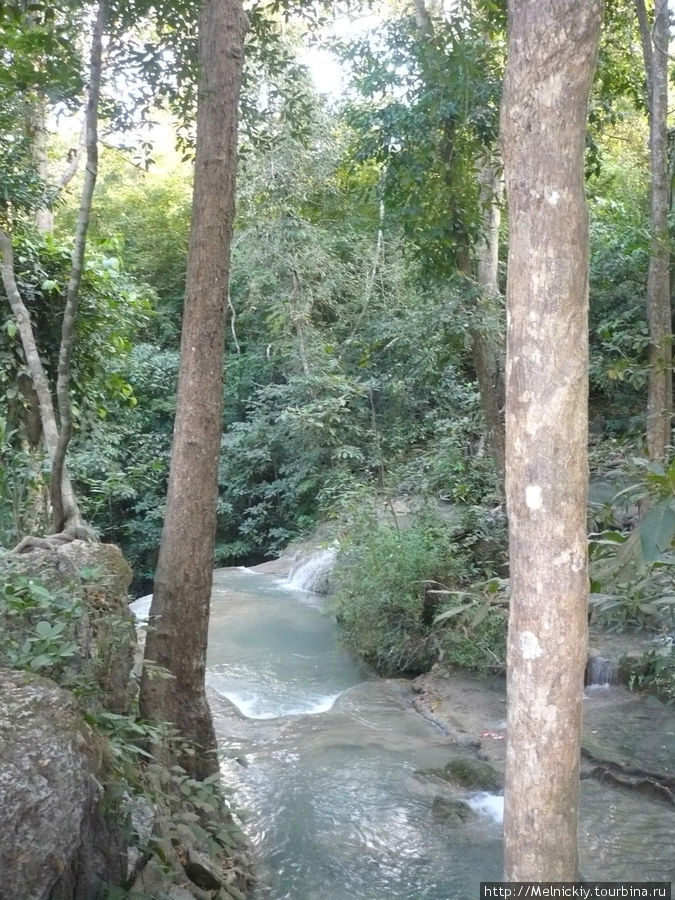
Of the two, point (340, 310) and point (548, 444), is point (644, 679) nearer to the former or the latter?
point (548, 444)

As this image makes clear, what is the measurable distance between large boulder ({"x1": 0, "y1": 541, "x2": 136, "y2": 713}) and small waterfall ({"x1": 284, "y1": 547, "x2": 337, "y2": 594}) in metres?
7.09

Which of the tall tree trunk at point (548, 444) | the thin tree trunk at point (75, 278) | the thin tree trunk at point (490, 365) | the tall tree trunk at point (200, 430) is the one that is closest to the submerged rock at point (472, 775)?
the tall tree trunk at point (200, 430)

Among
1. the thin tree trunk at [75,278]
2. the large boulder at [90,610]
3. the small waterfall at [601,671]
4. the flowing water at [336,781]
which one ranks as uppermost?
the thin tree trunk at [75,278]

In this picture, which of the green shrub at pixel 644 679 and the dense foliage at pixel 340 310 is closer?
the dense foliage at pixel 340 310

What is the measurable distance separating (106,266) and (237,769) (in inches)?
154

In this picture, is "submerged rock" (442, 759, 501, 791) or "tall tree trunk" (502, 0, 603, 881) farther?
"submerged rock" (442, 759, 501, 791)

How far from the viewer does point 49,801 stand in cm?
236

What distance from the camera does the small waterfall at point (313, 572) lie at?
11359mm

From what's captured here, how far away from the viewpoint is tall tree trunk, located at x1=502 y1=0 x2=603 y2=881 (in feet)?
6.66

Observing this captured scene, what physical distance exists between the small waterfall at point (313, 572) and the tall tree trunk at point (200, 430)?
673 cm

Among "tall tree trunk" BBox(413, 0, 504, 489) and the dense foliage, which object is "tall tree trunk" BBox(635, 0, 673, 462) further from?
"tall tree trunk" BBox(413, 0, 504, 489)

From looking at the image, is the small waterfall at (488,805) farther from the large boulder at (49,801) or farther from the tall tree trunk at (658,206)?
the tall tree trunk at (658,206)

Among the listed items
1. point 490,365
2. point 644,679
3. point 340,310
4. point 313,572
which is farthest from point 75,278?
point 340,310

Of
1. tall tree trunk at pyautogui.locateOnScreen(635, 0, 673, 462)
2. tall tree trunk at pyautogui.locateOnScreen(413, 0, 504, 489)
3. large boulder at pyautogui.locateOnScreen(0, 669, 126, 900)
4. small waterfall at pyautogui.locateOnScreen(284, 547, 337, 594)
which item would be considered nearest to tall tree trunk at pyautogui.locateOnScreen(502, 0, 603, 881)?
large boulder at pyautogui.locateOnScreen(0, 669, 126, 900)
